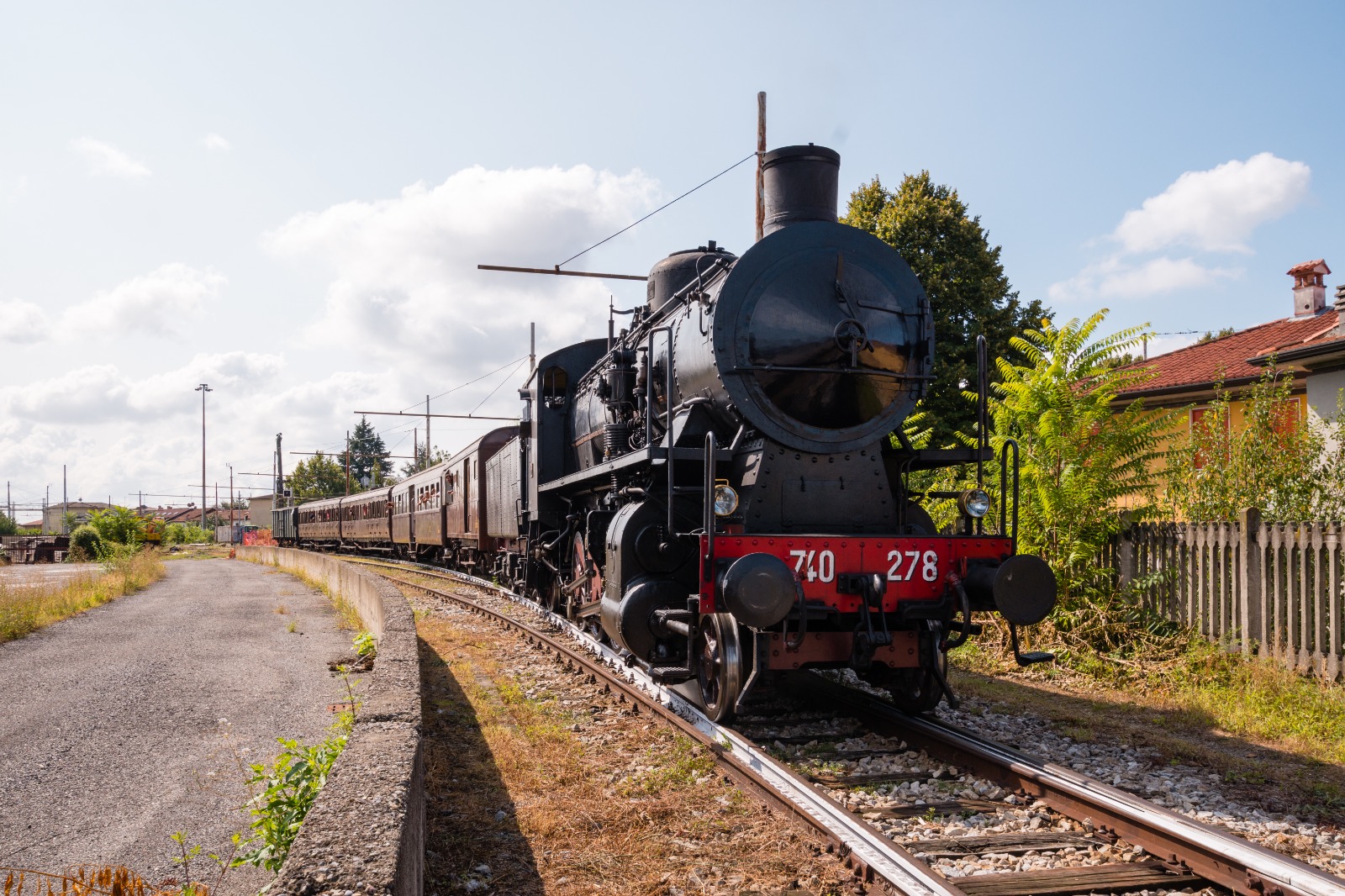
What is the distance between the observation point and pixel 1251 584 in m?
7.59

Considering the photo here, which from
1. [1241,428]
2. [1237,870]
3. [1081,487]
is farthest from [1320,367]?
[1237,870]

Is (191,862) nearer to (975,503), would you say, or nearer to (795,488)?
(795,488)

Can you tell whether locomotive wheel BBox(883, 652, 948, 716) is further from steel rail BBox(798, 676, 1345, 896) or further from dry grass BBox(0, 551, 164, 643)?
dry grass BBox(0, 551, 164, 643)

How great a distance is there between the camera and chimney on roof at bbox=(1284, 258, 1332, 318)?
784 inches

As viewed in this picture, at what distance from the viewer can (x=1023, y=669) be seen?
28.0 ft

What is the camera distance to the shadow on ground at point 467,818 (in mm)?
3768

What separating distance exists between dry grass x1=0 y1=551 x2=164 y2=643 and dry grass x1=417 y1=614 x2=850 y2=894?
8449 mm

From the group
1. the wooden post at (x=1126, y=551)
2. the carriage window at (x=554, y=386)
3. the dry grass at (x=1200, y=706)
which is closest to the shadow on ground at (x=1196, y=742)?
the dry grass at (x=1200, y=706)

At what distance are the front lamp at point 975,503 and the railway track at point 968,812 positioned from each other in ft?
4.78

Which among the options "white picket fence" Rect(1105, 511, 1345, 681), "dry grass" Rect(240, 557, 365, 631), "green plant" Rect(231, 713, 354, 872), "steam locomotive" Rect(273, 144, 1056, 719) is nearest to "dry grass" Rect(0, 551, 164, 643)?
"dry grass" Rect(240, 557, 365, 631)

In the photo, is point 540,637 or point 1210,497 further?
point 540,637

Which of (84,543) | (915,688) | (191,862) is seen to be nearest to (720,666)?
(915,688)

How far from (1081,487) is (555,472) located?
6.15 metres

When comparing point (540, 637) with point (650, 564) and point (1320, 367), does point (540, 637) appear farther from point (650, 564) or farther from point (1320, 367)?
point (1320, 367)
